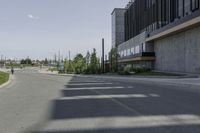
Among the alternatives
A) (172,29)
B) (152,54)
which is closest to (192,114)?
(172,29)

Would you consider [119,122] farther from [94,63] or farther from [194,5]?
[94,63]

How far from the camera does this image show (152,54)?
6881 cm

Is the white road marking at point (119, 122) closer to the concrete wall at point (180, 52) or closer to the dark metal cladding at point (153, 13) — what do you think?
the concrete wall at point (180, 52)

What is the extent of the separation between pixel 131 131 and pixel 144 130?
1.00 feet

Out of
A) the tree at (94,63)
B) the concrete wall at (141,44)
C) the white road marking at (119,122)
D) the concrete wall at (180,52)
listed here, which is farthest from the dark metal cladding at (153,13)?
the white road marking at (119,122)

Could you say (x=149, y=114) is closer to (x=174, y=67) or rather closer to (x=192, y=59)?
(x=192, y=59)

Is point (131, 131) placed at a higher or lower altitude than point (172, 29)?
lower

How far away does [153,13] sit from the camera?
231 feet

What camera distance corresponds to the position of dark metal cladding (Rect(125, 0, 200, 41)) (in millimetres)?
52906

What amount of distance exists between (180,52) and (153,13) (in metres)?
19.0

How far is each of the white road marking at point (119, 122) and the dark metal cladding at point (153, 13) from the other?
3913cm

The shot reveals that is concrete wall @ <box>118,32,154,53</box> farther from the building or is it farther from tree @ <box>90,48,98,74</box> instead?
tree @ <box>90,48,98,74</box>

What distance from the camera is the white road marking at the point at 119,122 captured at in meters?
9.09

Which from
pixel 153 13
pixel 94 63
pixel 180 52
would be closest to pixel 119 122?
pixel 180 52
